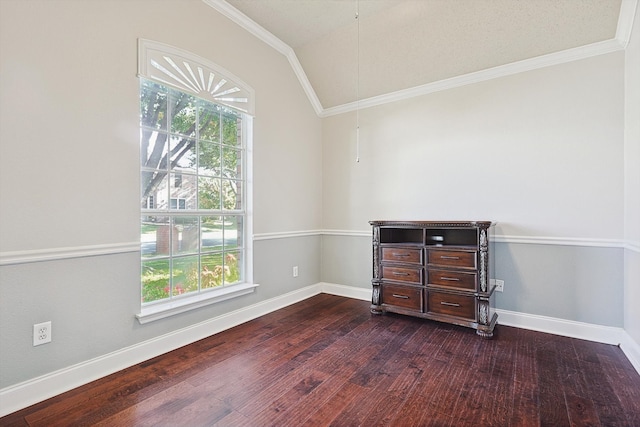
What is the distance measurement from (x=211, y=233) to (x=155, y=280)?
1.99 feet

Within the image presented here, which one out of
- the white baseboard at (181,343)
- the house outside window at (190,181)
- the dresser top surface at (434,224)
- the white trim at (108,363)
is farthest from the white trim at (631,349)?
the house outside window at (190,181)

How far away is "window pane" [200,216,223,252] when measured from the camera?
2680mm

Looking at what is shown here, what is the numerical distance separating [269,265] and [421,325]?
164cm

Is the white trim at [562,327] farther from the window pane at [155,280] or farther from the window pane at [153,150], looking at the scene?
the window pane at [153,150]

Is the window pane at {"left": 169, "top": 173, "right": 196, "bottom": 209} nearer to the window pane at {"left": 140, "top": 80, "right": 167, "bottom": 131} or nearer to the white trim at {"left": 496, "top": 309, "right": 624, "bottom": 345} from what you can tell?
the window pane at {"left": 140, "top": 80, "right": 167, "bottom": 131}

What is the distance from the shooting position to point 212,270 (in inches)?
109

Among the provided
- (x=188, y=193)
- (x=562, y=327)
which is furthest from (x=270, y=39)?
(x=562, y=327)

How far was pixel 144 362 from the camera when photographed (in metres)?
2.13

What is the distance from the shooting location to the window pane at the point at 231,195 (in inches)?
113

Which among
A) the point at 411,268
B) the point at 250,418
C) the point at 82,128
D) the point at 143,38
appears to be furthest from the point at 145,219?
the point at 411,268

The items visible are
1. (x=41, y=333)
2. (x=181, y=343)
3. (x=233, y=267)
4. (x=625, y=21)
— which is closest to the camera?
(x=41, y=333)

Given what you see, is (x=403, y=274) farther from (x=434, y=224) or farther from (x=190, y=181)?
(x=190, y=181)

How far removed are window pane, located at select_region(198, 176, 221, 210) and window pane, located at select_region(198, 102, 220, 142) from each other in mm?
375

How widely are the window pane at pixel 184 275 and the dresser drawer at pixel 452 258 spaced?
2133mm
